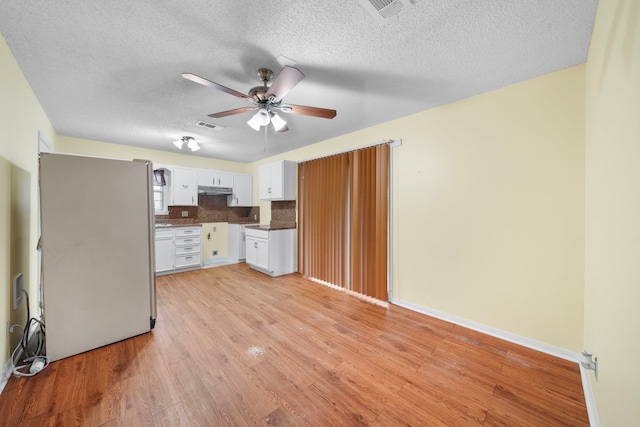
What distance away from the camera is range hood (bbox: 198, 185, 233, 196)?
5230 millimetres

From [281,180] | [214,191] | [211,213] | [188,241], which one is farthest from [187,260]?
[281,180]

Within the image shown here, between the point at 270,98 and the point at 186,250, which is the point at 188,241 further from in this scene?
the point at 270,98

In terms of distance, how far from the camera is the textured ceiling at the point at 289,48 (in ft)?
4.58

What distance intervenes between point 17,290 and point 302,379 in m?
2.43

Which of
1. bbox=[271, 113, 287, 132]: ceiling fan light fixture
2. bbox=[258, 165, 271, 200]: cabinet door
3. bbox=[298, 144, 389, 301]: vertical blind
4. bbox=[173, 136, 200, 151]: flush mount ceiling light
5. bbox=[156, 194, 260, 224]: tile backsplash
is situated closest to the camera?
bbox=[271, 113, 287, 132]: ceiling fan light fixture

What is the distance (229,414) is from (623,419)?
1888mm

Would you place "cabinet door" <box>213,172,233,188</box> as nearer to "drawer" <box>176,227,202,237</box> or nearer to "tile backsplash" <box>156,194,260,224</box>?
"tile backsplash" <box>156,194,260,224</box>

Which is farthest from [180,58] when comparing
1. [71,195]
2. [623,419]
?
[623,419]

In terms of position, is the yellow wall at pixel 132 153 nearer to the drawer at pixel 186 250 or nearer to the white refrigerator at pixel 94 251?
the drawer at pixel 186 250

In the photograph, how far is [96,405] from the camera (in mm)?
1469

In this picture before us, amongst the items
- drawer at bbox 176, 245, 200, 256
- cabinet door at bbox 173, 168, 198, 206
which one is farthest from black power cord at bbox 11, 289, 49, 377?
cabinet door at bbox 173, 168, 198, 206

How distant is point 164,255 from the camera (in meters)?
4.39

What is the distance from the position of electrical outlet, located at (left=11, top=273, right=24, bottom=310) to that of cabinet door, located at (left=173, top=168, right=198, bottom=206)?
9.88 feet

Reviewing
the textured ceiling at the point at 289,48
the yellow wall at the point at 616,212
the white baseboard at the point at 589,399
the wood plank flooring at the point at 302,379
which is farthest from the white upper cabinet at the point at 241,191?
the white baseboard at the point at 589,399
